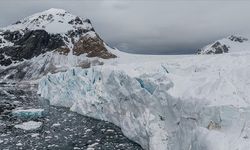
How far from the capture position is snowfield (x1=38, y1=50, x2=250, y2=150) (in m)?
12.7

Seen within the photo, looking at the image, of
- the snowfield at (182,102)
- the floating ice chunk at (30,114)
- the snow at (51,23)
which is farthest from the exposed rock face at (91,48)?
Result: the snowfield at (182,102)

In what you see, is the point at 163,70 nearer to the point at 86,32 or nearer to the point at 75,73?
the point at 75,73

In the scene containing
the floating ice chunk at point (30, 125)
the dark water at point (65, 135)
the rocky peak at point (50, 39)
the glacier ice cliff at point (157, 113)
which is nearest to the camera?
the glacier ice cliff at point (157, 113)

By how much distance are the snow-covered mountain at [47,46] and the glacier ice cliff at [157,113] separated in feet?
269

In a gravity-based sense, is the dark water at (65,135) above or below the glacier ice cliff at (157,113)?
below

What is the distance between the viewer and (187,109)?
14.9 m

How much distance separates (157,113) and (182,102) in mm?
3325

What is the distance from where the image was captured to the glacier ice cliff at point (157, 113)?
12523 millimetres

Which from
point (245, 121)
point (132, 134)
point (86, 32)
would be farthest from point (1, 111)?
point (86, 32)

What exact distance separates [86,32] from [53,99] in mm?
98822

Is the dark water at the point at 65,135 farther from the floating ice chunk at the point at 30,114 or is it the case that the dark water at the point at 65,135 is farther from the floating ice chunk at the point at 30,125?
the floating ice chunk at the point at 30,114

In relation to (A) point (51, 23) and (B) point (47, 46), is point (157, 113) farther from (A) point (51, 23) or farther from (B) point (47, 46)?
(A) point (51, 23)

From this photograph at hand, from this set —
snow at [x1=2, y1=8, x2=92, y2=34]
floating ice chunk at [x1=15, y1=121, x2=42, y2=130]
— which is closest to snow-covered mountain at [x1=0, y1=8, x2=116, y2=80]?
snow at [x1=2, y1=8, x2=92, y2=34]

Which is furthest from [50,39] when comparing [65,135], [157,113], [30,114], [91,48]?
[157,113]
